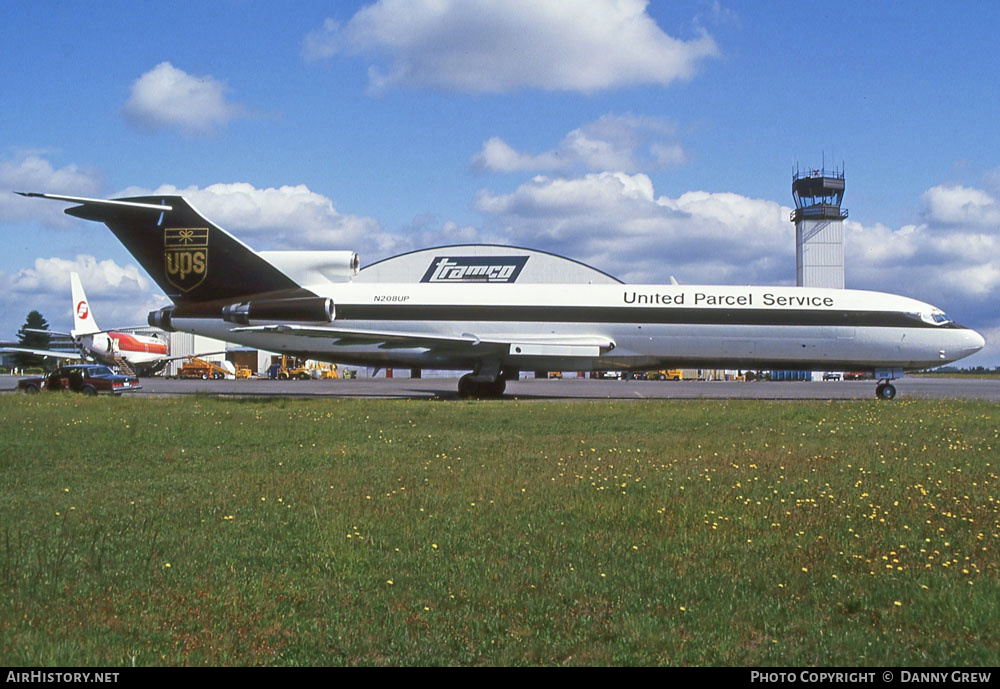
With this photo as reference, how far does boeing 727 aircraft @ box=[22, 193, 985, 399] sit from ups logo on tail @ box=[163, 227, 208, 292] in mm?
33

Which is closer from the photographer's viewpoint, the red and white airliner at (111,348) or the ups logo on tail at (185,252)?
the ups logo on tail at (185,252)

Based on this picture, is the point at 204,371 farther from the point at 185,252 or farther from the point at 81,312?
the point at 185,252

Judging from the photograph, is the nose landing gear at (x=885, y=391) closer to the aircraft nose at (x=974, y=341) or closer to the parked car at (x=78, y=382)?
the aircraft nose at (x=974, y=341)

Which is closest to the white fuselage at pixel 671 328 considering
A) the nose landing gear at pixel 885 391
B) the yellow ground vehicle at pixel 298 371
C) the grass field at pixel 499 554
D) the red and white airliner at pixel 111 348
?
the nose landing gear at pixel 885 391

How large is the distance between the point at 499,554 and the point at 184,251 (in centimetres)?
2331

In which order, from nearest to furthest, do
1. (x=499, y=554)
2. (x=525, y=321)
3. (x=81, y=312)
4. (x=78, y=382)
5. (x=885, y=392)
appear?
(x=499, y=554) → (x=525, y=321) → (x=885, y=392) → (x=78, y=382) → (x=81, y=312)

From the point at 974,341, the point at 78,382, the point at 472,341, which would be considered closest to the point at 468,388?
the point at 472,341

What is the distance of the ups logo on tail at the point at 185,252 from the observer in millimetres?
26438

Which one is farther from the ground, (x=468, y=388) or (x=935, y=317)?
(x=935, y=317)

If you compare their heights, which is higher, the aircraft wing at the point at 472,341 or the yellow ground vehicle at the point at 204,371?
the aircraft wing at the point at 472,341

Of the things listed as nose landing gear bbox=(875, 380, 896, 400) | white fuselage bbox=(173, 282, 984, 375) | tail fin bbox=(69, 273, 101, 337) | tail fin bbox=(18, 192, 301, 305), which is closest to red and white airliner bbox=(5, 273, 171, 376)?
tail fin bbox=(69, 273, 101, 337)

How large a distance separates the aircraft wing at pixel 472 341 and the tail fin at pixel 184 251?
173 centimetres

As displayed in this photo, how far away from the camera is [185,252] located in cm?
2652

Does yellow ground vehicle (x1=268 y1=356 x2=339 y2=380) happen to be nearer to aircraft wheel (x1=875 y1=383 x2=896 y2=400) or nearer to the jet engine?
the jet engine
